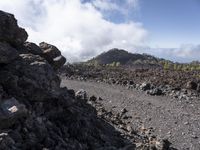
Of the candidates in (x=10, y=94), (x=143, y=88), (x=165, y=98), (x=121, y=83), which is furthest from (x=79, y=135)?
(x=121, y=83)

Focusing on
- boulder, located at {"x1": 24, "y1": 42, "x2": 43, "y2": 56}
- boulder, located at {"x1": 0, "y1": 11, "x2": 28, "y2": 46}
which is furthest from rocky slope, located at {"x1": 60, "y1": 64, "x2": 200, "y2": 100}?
boulder, located at {"x1": 0, "y1": 11, "x2": 28, "y2": 46}

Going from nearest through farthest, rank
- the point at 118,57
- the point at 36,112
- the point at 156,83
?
the point at 36,112 < the point at 156,83 < the point at 118,57

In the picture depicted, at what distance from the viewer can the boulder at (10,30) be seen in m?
14.2

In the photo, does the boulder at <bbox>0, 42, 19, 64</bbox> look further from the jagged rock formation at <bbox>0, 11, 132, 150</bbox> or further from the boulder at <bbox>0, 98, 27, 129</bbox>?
the boulder at <bbox>0, 98, 27, 129</bbox>

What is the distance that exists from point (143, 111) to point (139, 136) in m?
5.86

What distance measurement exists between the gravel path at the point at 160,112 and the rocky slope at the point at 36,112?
9.74ft

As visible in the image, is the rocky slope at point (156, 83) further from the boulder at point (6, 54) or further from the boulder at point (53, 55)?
the boulder at point (6, 54)

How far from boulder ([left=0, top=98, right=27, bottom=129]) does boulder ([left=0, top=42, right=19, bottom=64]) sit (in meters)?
1.91

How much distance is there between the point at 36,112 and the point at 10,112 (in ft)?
4.98

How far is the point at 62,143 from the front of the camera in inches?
471

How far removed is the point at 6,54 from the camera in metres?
13.3

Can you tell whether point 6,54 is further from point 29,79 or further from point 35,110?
point 35,110

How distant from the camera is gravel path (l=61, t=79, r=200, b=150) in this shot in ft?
60.0

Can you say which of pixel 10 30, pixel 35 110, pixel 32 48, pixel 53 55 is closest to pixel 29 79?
pixel 35 110
